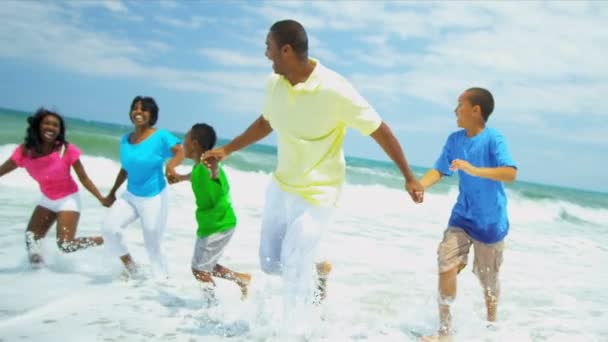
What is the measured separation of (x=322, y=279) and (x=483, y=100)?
72.3 inches

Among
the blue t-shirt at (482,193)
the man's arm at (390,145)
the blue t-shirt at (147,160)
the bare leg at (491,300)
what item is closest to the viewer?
the man's arm at (390,145)

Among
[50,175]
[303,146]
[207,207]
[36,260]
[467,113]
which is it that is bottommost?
[36,260]

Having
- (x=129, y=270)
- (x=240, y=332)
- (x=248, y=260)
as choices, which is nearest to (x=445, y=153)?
(x=240, y=332)

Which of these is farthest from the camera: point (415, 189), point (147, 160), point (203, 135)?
point (147, 160)

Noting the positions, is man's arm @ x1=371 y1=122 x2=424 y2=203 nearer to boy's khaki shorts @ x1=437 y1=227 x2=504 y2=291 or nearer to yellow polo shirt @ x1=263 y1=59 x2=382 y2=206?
yellow polo shirt @ x1=263 y1=59 x2=382 y2=206

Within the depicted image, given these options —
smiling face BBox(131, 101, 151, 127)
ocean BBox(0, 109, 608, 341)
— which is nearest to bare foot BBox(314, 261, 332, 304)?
ocean BBox(0, 109, 608, 341)

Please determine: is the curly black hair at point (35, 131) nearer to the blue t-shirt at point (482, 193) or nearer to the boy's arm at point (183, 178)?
the boy's arm at point (183, 178)

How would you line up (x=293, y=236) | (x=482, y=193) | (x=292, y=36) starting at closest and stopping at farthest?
1. (x=292, y=36)
2. (x=293, y=236)
3. (x=482, y=193)

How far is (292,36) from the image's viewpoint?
10.5 ft

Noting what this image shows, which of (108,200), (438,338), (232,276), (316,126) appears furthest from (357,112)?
(108,200)

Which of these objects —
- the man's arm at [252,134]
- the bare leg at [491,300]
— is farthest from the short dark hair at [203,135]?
the bare leg at [491,300]

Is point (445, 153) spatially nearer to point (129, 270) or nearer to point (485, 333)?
point (485, 333)

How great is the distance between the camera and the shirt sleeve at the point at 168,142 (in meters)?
5.07

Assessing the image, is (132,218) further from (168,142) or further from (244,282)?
(244,282)
